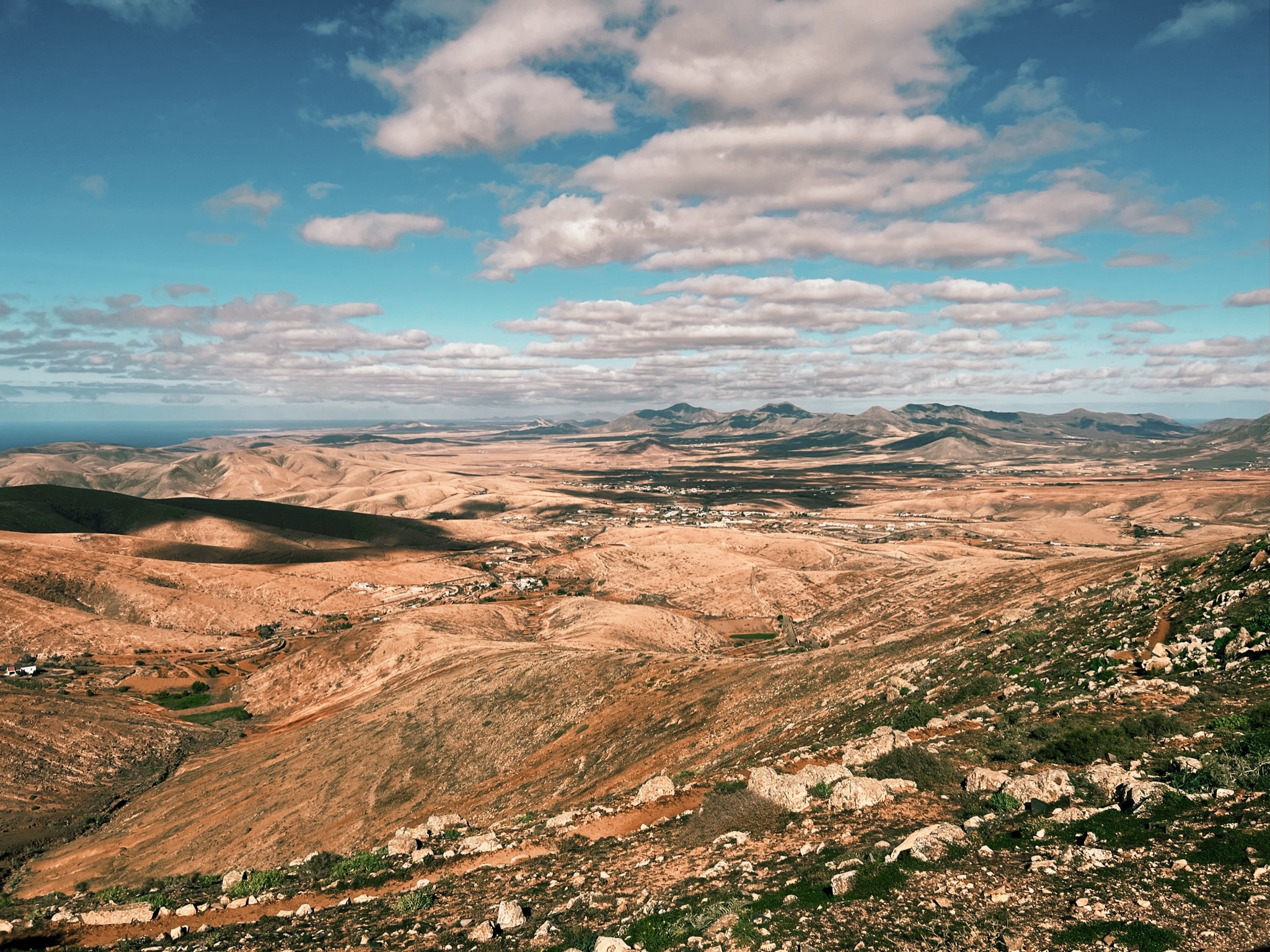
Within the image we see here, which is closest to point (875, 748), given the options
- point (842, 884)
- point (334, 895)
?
point (842, 884)

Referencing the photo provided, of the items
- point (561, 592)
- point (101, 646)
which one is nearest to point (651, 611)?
point (561, 592)

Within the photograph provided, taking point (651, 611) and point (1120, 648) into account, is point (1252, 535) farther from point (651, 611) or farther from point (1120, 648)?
point (651, 611)

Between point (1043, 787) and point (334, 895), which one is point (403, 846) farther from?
point (1043, 787)

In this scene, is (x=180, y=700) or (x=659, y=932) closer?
(x=659, y=932)

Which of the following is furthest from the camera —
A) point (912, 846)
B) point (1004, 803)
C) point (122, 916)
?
point (122, 916)

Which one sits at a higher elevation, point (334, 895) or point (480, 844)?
point (480, 844)

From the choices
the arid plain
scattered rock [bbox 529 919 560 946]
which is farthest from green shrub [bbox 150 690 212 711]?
scattered rock [bbox 529 919 560 946]
